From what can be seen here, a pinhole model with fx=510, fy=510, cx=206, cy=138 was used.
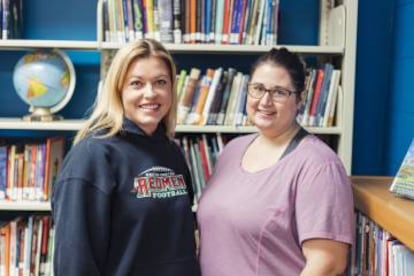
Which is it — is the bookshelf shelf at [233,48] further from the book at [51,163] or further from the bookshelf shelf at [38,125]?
the book at [51,163]

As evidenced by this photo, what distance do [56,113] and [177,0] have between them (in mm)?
751

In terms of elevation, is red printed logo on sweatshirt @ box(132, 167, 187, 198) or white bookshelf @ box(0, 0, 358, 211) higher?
white bookshelf @ box(0, 0, 358, 211)

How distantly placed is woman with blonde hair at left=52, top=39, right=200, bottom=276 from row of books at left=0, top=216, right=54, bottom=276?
2.67 ft

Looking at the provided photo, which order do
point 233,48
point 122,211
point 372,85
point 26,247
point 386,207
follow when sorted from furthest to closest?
point 372,85 < point 26,247 < point 233,48 < point 122,211 < point 386,207

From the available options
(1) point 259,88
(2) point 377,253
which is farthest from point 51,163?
(2) point 377,253

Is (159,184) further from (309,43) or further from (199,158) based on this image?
(309,43)

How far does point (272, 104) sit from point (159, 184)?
41 centimetres

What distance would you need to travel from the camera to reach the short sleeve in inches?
52.3

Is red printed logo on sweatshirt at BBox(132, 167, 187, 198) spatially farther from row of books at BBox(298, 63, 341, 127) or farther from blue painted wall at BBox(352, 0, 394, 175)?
blue painted wall at BBox(352, 0, 394, 175)

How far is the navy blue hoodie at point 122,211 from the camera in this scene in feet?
4.32

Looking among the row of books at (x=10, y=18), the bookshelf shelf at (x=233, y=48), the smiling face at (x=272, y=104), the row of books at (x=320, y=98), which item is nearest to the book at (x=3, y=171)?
the row of books at (x=10, y=18)

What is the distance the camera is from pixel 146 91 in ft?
4.79

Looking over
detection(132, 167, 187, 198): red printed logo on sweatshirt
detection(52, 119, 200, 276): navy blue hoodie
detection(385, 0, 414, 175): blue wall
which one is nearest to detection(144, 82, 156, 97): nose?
detection(52, 119, 200, 276): navy blue hoodie

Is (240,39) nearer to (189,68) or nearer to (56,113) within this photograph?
(189,68)
